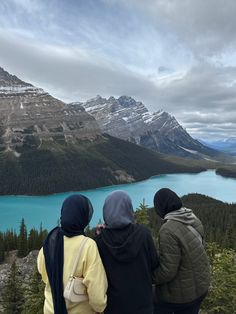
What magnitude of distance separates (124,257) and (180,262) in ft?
4.28

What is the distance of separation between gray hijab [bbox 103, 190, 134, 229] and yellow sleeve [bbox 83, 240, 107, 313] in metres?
0.50

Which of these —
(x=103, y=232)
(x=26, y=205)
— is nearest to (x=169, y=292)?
(x=103, y=232)

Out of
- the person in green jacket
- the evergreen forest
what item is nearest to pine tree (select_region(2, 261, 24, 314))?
the evergreen forest

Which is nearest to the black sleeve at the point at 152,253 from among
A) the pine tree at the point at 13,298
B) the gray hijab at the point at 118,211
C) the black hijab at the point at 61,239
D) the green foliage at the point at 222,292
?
the gray hijab at the point at 118,211

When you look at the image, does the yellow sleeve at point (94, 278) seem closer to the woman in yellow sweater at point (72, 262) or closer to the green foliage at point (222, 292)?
the woman in yellow sweater at point (72, 262)

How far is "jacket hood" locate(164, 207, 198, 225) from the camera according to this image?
7.01 meters

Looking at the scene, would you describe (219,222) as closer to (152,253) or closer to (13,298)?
(13,298)

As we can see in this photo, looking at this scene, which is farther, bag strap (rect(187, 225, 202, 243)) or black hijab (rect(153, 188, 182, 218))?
black hijab (rect(153, 188, 182, 218))

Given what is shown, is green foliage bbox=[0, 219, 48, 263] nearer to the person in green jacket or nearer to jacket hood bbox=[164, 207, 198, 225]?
the person in green jacket

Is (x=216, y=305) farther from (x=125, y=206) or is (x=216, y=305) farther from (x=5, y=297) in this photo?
(x=5, y=297)

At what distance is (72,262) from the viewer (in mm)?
5965

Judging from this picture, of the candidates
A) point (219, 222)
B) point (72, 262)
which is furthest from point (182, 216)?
point (219, 222)

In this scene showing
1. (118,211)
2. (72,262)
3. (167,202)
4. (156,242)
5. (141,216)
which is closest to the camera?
(72,262)

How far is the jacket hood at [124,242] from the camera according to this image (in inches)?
244
